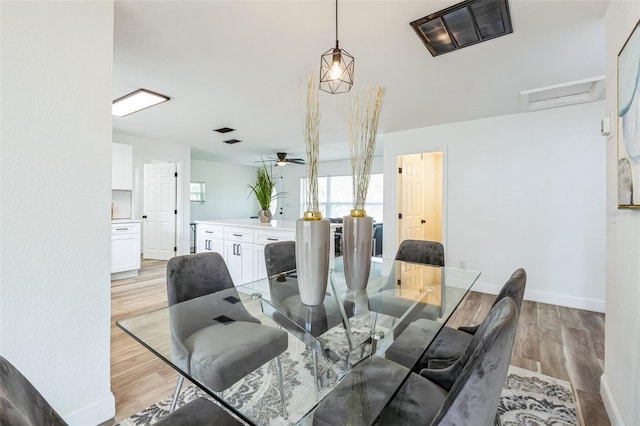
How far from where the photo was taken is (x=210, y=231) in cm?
443

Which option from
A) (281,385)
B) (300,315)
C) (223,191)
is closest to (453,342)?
(300,315)

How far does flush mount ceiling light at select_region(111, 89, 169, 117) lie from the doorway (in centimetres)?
342

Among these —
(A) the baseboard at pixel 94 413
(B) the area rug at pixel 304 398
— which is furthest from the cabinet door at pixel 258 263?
(A) the baseboard at pixel 94 413

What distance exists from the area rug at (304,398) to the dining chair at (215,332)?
0.05m

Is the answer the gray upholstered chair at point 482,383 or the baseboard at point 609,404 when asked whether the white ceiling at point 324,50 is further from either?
the baseboard at point 609,404

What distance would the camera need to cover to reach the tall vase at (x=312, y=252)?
1361 millimetres

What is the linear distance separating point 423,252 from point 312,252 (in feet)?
5.18

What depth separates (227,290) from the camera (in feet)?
5.90

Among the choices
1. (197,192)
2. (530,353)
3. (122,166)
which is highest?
(122,166)

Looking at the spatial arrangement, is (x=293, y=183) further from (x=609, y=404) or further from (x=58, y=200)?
(x=609, y=404)

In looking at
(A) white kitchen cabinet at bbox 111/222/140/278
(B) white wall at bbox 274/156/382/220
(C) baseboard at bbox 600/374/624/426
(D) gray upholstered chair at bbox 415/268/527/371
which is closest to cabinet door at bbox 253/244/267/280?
(A) white kitchen cabinet at bbox 111/222/140/278

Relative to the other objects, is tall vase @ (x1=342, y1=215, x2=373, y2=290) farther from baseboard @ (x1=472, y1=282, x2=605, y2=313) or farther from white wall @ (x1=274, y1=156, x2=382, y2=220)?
white wall @ (x1=274, y1=156, x2=382, y2=220)

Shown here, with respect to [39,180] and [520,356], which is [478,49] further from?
[39,180]

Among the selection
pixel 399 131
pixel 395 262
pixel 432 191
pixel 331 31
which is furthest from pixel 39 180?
pixel 432 191
